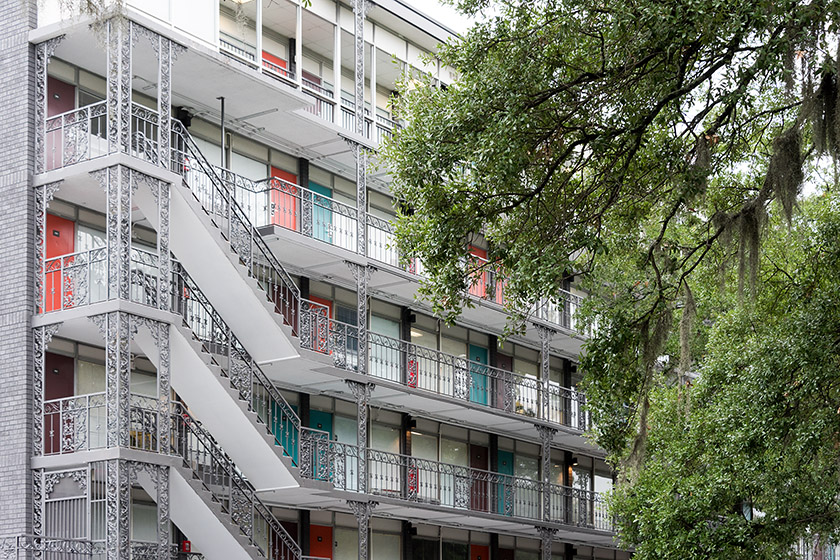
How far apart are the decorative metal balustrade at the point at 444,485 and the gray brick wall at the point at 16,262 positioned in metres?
6.26

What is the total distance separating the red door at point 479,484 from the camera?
3300 cm

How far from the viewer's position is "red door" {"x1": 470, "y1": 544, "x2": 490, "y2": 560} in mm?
34094

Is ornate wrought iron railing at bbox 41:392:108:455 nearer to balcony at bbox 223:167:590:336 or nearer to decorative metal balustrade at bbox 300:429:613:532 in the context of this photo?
decorative metal balustrade at bbox 300:429:613:532

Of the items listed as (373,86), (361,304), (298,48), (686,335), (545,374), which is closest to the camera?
(686,335)

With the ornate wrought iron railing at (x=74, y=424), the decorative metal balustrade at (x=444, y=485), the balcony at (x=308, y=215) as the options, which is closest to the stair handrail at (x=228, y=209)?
the balcony at (x=308, y=215)

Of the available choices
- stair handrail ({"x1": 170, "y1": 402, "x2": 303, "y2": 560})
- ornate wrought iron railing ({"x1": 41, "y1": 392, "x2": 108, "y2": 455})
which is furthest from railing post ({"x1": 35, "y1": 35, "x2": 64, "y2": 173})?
stair handrail ({"x1": 170, "y1": 402, "x2": 303, "y2": 560})

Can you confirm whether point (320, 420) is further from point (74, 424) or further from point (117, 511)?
point (117, 511)

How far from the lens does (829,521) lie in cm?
2078

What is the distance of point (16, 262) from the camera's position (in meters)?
21.9

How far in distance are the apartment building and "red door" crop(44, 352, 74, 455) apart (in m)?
0.04

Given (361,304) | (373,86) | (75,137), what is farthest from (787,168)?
(373,86)

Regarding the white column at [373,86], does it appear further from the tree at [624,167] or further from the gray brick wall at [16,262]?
the tree at [624,167]

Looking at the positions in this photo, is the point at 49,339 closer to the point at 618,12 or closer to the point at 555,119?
the point at 555,119

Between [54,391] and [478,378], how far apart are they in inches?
615
